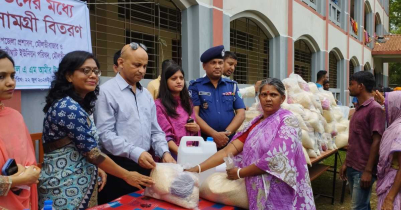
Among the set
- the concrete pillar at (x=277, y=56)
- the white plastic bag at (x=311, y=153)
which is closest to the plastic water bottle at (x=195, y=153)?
the white plastic bag at (x=311, y=153)

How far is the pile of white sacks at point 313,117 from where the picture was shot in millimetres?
3883

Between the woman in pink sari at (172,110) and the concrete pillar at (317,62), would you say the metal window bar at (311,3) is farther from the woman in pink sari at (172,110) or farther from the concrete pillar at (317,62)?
the woman in pink sari at (172,110)

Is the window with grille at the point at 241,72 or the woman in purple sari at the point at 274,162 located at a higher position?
the window with grille at the point at 241,72

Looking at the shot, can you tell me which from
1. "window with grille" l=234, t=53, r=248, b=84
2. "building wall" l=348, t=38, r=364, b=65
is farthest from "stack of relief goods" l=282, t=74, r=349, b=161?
"building wall" l=348, t=38, r=364, b=65

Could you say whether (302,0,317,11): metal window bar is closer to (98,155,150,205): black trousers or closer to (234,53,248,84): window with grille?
(234,53,248,84): window with grille

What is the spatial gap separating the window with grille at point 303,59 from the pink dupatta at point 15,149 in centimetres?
1079

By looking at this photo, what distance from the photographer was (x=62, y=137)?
1732 millimetres

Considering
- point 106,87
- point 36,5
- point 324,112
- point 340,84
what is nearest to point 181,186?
point 106,87

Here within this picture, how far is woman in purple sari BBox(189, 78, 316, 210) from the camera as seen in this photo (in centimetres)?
188

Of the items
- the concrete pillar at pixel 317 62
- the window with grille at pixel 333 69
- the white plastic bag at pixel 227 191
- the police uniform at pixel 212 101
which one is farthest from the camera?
the window with grille at pixel 333 69

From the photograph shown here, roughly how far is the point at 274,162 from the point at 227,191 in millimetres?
322

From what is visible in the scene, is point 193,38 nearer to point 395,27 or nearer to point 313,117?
point 313,117

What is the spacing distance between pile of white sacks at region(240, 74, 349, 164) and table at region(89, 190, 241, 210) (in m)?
1.87

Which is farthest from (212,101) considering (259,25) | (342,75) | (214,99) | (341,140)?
(342,75)
